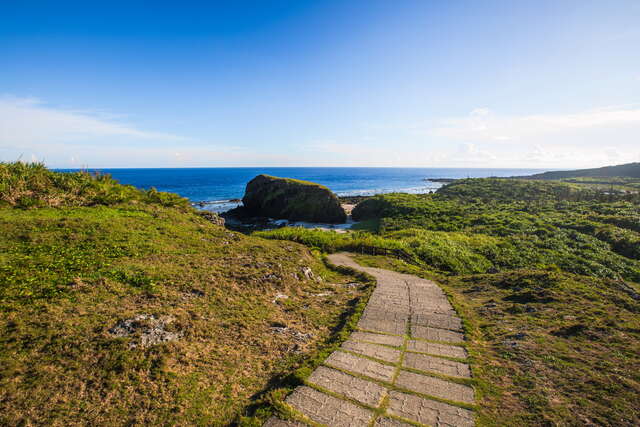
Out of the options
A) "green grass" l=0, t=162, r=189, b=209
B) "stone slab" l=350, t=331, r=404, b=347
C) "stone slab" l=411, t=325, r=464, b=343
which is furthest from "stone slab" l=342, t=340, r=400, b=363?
"green grass" l=0, t=162, r=189, b=209

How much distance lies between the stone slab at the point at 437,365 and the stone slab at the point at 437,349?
32 centimetres

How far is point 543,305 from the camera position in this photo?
11.2m

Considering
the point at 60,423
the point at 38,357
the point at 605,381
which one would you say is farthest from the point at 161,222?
the point at 605,381

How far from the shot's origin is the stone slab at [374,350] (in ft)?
25.7

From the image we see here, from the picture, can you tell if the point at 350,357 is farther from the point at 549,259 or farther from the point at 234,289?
the point at 549,259

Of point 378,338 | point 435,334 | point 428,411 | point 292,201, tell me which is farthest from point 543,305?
point 292,201

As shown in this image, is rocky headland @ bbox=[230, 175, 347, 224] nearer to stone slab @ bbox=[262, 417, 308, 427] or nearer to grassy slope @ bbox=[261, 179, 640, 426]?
grassy slope @ bbox=[261, 179, 640, 426]

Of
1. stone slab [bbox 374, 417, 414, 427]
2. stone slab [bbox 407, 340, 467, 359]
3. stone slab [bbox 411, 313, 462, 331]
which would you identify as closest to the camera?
stone slab [bbox 374, 417, 414, 427]

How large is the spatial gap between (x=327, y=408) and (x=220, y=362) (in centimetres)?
300

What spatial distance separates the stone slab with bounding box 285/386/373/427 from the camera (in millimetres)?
5585

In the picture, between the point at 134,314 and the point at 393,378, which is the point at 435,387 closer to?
the point at 393,378

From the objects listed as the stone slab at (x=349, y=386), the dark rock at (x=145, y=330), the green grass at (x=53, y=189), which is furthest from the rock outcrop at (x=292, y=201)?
the stone slab at (x=349, y=386)

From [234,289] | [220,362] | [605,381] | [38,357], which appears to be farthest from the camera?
[234,289]

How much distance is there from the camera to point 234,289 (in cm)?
1041
